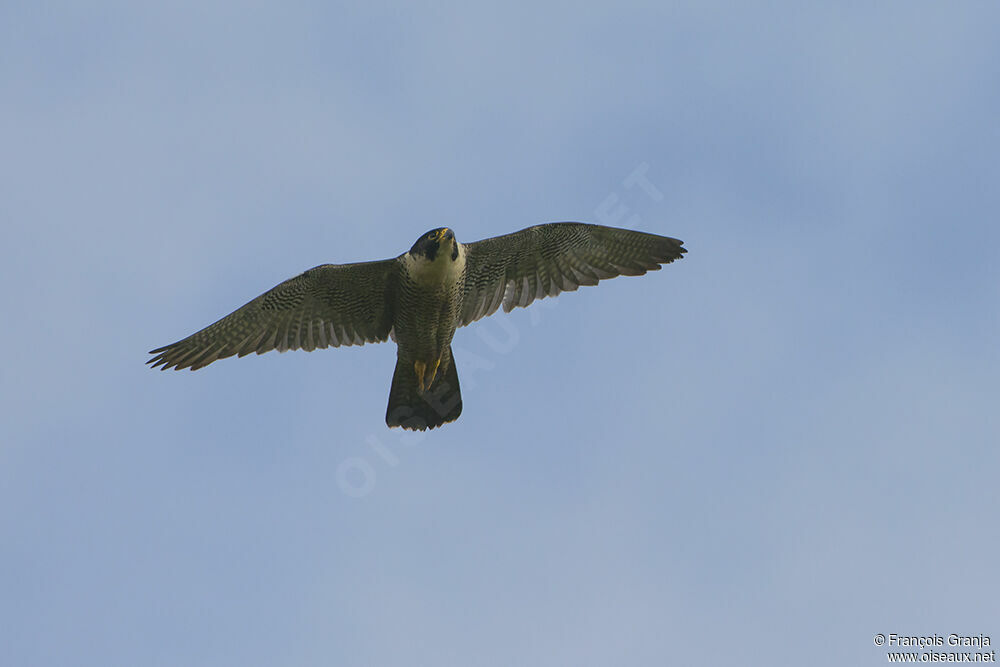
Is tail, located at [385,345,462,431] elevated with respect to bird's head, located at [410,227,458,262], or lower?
lower

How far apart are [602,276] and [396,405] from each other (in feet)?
8.75

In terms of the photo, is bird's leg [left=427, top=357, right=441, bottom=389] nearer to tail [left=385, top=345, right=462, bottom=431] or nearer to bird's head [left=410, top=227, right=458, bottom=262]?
tail [left=385, top=345, right=462, bottom=431]

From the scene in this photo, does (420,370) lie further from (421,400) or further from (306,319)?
(306,319)

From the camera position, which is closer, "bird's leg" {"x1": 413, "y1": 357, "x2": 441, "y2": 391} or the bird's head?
the bird's head

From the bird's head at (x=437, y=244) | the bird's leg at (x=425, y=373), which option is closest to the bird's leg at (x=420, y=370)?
the bird's leg at (x=425, y=373)

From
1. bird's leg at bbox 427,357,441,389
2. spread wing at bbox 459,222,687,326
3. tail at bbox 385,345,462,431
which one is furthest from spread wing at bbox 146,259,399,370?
spread wing at bbox 459,222,687,326

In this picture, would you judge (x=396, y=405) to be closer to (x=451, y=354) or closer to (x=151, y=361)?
(x=451, y=354)

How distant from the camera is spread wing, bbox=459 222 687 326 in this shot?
11.3 metres

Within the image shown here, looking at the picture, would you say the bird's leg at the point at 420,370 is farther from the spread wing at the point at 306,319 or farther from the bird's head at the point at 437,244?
the bird's head at the point at 437,244

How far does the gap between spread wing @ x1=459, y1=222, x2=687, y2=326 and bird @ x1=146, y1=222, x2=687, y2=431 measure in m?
0.01

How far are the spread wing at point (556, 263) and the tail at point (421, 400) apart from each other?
0.68 m

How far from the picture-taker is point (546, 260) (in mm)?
11422

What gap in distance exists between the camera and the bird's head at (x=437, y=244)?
10047mm

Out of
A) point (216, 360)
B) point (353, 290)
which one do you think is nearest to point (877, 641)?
point (353, 290)
